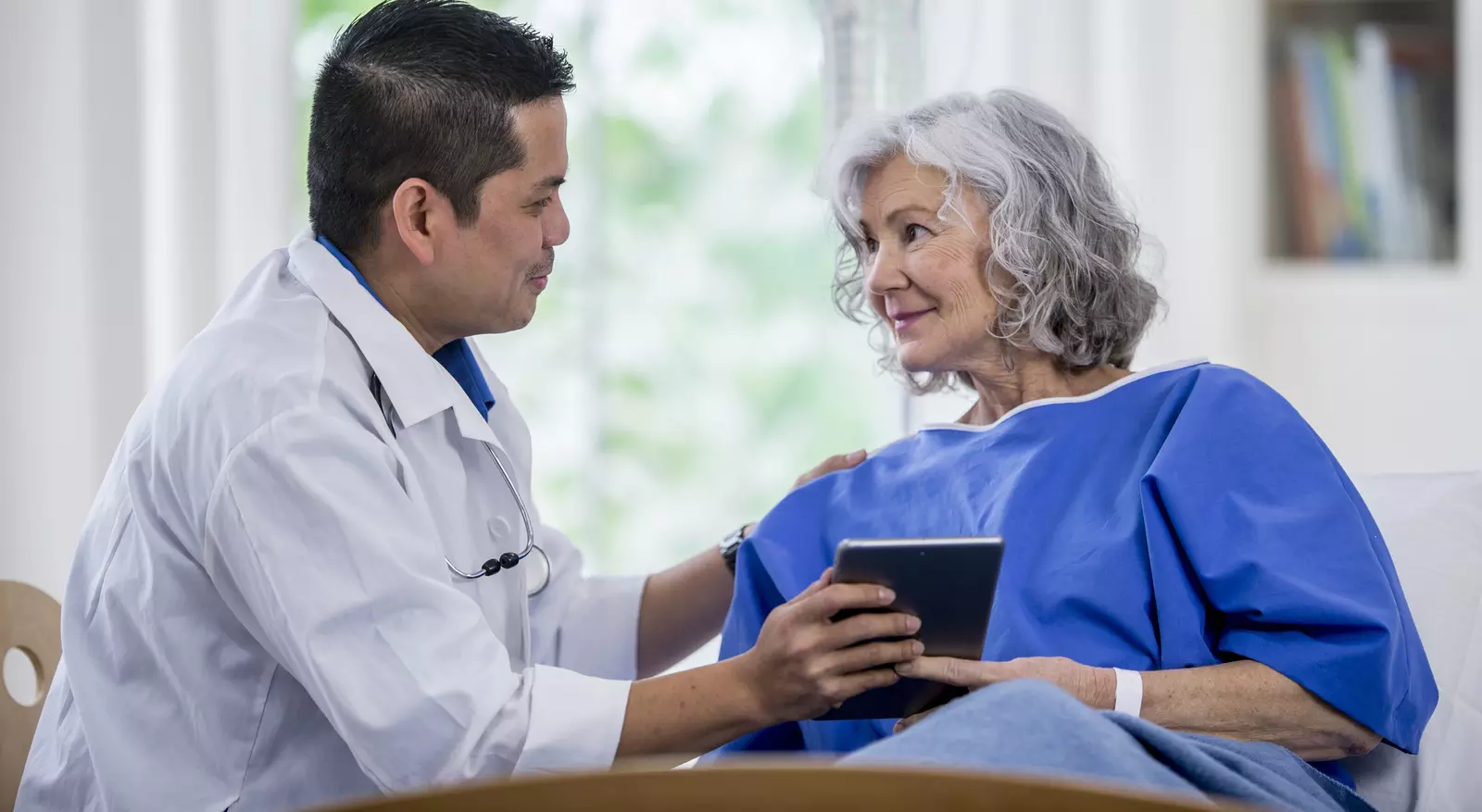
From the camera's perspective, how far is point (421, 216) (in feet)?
4.73

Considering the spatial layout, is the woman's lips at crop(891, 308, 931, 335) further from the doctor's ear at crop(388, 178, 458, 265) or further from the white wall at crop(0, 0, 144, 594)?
the white wall at crop(0, 0, 144, 594)

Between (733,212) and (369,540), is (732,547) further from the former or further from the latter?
(733,212)

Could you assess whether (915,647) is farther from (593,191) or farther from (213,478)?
(593,191)

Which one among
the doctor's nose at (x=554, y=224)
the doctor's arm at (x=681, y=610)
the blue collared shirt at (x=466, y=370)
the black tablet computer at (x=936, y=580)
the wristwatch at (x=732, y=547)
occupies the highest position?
the doctor's nose at (x=554, y=224)

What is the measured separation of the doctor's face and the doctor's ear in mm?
24

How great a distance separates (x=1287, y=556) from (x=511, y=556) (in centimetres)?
80

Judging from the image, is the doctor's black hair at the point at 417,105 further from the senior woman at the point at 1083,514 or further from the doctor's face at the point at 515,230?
the senior woman at the point at 1083,514

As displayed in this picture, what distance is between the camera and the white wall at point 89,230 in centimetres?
200

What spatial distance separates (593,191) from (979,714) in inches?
92.1

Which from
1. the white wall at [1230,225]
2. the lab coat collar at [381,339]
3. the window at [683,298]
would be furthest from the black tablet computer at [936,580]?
the window at [683,298]

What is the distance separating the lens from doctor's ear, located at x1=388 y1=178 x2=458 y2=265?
142cm

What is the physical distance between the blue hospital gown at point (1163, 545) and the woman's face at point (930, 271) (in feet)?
0.35

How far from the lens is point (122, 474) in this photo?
1370 millimetres

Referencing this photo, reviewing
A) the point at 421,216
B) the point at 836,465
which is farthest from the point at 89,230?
the point at 836,465
